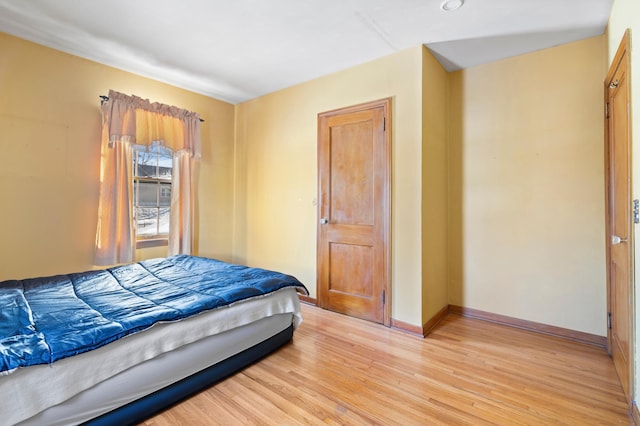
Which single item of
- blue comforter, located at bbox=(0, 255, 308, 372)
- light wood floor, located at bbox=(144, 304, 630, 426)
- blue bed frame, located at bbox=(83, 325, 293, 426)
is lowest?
light wood floor, located at bbox=(144, 304, 630, 426)

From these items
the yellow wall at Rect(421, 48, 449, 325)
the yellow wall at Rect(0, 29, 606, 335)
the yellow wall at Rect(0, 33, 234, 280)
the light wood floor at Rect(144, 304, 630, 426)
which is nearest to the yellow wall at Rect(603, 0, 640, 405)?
the light wood floor at Rect(144, 304, 630, 426)

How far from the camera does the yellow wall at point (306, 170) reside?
9.45 feet

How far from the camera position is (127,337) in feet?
5.27

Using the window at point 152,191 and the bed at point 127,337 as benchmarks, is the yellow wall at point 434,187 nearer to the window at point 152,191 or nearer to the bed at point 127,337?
the bed at point 127,337

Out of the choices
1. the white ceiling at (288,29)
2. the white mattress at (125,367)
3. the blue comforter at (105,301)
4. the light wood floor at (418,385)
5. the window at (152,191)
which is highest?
the white ceiling at (288,29)

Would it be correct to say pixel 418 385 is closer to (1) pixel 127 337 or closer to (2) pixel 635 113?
(1) pixel 127 337

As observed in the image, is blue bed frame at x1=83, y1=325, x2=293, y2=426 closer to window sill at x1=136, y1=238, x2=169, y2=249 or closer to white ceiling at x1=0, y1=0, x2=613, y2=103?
window sill at x1=136, y1=238, x2=169, y2=249

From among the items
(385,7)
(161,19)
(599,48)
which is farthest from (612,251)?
(161,19)

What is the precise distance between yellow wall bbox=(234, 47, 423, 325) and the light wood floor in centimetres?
58

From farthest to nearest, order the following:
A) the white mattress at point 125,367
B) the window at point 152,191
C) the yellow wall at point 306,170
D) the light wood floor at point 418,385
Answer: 1. the window at point 152,191
2. the yellow wall at point 306,170
3. the light wood floor at point 418,385
4. the white mattress at point 125,367

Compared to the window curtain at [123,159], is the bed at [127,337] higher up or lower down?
lower down

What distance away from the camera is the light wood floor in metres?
1.72

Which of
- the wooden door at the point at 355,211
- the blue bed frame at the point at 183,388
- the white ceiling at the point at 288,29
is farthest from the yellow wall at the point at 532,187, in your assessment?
the blue bed frame at the point at 183,388

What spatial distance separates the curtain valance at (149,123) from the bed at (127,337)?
152 cm
